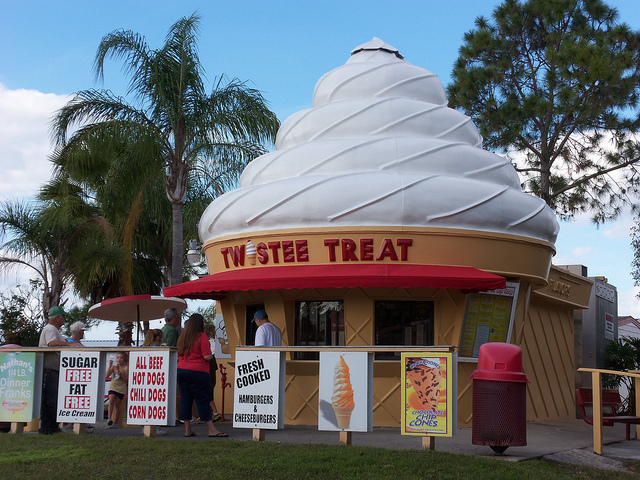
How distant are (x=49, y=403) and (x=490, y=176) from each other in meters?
8.59

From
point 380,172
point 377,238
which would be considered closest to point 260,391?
point 377,238

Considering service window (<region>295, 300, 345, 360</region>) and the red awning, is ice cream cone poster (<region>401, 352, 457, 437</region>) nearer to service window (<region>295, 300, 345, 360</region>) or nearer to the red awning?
the red awning

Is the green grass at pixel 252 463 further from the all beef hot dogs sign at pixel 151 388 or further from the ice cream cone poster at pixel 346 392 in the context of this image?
the all beef hot dogs sign at pixel 151 388

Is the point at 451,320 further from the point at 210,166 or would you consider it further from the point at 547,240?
the point at 210,166

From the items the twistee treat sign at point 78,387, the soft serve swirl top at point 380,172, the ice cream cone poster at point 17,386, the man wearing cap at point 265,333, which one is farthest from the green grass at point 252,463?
the soft serve swirl top at point 380,172

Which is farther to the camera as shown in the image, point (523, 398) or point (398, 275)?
point (398, 275)

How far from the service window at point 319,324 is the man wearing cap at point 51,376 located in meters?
4.02

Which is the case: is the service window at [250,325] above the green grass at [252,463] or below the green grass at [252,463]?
above

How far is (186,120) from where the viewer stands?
19078 millimetres

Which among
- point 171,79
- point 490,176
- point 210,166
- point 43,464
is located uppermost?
point 171,79

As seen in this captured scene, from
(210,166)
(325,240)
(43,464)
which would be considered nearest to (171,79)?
(210,166)

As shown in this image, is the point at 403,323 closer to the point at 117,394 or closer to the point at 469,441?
the point at 469,441

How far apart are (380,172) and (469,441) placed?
494 cm

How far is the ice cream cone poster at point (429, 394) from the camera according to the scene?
9109 mm
